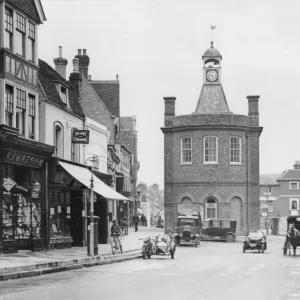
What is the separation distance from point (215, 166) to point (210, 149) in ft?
5.03

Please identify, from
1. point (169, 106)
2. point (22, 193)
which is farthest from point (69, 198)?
point (169, 106)

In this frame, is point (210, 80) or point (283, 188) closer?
point (210, 80)

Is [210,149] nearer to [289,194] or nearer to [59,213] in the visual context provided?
[59,213]

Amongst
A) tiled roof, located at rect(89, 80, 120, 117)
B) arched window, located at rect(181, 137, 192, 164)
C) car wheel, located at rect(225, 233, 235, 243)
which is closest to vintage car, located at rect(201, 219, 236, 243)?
car wheel, located at rect(225, 233, 235, 243)

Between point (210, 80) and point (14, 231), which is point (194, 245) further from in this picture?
point (210, 80)

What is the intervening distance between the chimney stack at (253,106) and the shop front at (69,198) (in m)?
28.2

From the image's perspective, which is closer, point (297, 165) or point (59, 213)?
point (59, 213)

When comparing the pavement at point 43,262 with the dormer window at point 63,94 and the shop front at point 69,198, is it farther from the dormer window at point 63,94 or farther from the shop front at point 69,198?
the dormer window at point 63,94

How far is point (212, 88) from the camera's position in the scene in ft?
221

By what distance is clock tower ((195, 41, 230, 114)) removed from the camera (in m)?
66.6

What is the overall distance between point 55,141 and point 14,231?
6.43 metres

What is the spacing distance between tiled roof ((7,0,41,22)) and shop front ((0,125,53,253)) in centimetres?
514

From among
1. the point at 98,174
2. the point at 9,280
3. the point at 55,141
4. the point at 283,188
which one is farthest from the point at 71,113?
the point at 283,188

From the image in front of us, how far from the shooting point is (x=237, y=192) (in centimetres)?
6228
